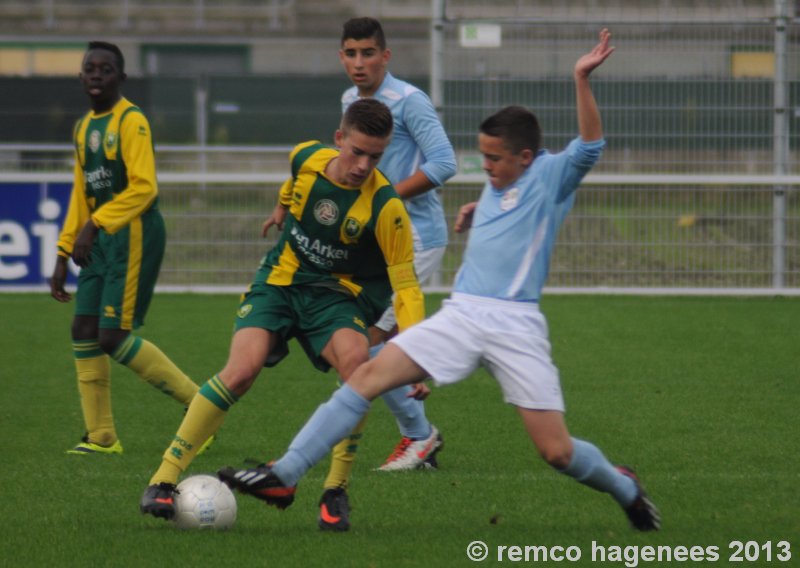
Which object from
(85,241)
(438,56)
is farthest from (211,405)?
(438,56)

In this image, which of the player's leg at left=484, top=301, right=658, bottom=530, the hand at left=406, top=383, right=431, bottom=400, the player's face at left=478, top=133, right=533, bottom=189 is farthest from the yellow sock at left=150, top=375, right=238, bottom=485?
the player's face at left=478, top=133, right=533, bottom=189

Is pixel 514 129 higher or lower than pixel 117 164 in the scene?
higher

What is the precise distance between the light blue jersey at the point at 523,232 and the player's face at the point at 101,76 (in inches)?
99.7

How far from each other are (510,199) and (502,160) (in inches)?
5.9

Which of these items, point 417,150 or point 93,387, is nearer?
point 417,150

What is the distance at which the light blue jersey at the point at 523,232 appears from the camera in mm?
5305

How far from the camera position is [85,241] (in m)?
6.92

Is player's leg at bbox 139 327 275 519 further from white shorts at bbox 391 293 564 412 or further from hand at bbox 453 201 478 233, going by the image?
hand at bbox 453 201 478 233

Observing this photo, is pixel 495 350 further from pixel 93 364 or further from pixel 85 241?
pixel 93 364

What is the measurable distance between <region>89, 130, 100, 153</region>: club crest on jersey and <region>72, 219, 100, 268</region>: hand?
0.40 metres

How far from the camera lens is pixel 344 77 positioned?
23.5 m

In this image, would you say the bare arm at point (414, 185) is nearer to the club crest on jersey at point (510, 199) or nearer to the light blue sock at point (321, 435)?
the club crest on jersey at point (510, 199)

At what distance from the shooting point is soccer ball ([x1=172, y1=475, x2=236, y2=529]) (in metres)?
5.41

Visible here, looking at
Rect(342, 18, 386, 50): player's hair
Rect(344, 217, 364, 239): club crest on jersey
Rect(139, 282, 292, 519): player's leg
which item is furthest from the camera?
Rect(342, 18, 386, 50): player's hair
